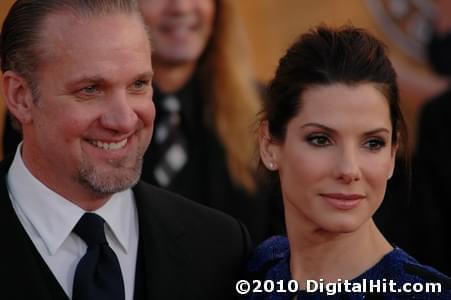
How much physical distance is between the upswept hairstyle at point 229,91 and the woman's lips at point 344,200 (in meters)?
1.95

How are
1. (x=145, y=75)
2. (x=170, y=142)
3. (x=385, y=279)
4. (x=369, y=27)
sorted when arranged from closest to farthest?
(x=385, y=279) → (x=145, y=75) → (x=170, y=142) → (x=369, y=27)

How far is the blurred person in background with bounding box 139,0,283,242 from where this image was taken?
467 cm

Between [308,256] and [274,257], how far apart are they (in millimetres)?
167

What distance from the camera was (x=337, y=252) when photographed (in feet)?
9.43

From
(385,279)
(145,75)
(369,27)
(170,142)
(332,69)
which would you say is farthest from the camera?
(369,27)

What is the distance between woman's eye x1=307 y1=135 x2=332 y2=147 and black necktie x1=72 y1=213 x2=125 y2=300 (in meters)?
0.65

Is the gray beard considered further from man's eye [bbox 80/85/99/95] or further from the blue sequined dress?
the blue sequined dress

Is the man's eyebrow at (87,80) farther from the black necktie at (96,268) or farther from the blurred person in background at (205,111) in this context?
the blurred person in background at (205,111)

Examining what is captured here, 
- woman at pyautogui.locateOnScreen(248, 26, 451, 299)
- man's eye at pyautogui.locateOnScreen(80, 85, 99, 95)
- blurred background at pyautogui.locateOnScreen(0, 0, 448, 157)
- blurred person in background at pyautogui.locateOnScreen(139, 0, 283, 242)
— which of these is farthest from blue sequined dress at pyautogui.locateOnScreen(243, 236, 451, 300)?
blurred background at pyautogui.locateOnScreen(0, 0, 448, 157)

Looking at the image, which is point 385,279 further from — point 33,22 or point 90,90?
point 33,22

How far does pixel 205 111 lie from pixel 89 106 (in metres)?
1.89

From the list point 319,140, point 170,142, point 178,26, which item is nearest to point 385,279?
point 319,140

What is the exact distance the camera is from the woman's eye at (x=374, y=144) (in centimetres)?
278

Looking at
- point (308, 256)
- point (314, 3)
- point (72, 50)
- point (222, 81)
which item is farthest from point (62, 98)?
point (314, 3)
